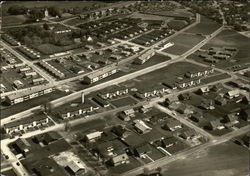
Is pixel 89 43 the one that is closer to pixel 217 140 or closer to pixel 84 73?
pixel 84 73

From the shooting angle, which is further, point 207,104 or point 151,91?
point 151,91

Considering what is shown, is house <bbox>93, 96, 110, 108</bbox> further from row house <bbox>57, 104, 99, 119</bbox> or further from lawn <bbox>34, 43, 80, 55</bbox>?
lawn <bbox>34, 43, 80, 55</bbox>

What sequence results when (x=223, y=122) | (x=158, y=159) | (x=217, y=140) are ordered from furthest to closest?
(x=223, y=122) < (x=217, y=140) < (x=158, y=159)

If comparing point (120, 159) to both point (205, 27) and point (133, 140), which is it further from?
point (205, 27)

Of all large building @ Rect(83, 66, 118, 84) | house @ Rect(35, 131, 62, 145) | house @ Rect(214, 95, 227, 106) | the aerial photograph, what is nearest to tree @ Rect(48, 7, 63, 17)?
the aerial photograph

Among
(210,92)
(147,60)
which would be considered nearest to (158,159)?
(210,92)

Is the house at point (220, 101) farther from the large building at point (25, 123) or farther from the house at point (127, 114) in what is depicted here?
the large building at point (25, 123)

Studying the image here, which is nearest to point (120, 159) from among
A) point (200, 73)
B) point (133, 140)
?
point (133, 140)
